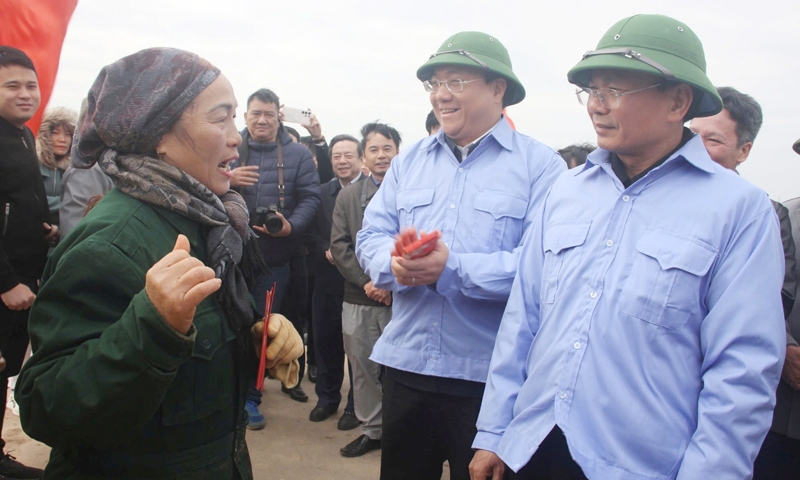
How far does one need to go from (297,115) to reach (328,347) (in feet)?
9.67

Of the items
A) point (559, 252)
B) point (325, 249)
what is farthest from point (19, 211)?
point (559, 252)

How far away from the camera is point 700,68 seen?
1.84 m

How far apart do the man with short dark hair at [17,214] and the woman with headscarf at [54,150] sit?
0.90 meters

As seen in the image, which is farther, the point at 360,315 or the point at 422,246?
the point at 360,315

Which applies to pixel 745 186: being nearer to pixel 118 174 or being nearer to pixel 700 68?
pixel 700 68

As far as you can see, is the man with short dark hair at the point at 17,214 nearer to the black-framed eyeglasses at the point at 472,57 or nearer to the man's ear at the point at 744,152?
the black-framed eyeglasses at the point at 472,57

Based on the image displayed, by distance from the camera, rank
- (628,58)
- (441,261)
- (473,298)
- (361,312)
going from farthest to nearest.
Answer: (361,312) → (473,298) → (441,261) → (628,58)

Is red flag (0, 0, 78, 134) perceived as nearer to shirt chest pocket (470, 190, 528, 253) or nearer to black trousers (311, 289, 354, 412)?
black trousers (311, 289, 354, 412)

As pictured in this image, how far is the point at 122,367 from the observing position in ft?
4.25

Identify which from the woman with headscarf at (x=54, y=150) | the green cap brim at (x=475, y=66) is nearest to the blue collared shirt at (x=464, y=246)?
the green cap brim at (x=475, y=66)

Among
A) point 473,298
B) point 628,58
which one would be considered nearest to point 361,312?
point 473,298

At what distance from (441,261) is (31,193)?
2689mm

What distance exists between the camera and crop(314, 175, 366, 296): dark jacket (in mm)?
4961

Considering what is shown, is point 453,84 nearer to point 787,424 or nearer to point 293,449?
point 787,424
